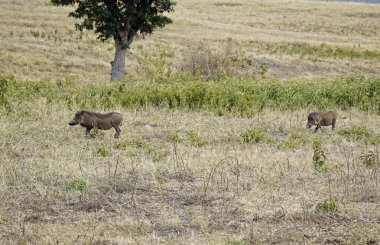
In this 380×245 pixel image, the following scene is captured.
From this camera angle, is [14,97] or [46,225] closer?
[46,225]

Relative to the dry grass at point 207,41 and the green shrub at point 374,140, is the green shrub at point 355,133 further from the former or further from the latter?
the dry grass at point 207,41

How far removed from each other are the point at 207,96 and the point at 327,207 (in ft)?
34.8

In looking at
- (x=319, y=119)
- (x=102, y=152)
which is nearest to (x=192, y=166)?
(x=102, y=152)

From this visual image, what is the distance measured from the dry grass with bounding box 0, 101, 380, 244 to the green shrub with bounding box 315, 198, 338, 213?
0.07 metres

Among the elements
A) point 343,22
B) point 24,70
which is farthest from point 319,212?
point 343,22

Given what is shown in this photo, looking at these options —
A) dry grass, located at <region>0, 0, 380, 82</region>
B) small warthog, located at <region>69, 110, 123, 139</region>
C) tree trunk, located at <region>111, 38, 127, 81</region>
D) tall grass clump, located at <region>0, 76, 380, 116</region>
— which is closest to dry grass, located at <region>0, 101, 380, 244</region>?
small warthog, located at <region>69, 110, 123, 139</region>

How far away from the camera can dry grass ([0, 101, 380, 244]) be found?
734 centimetres

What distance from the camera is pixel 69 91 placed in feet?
64.3

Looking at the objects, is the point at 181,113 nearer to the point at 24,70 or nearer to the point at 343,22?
the point at 24,70

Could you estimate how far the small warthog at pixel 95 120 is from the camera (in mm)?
12845

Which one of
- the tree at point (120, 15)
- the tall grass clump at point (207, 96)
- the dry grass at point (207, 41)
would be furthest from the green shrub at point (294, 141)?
the tree at point (120, 15)

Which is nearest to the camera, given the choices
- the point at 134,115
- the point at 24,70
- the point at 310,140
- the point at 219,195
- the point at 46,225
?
the point at 46,225

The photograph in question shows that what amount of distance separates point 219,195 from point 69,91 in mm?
11557

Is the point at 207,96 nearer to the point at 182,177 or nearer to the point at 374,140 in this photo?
the point at 374,140
